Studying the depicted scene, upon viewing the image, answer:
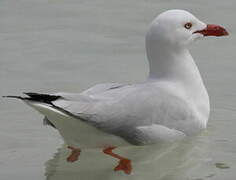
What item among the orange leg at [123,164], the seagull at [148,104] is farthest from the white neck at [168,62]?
the orange leg at [123,164]

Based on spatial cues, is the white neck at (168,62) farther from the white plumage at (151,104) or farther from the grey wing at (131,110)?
the grey wing at (131,110)

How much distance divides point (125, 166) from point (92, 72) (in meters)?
2.31

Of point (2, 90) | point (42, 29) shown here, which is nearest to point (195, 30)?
point (2, 90)

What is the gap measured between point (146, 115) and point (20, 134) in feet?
4.45

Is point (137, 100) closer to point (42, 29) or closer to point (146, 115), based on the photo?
point (146, 115)

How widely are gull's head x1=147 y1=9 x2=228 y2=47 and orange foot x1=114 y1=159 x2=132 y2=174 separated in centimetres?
128

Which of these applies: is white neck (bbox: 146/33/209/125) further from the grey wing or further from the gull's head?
the grey wing

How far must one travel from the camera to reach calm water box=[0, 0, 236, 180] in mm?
7840

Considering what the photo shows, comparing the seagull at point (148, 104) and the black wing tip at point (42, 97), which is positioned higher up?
the black wing tip at point (42, 97)

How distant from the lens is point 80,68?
9.95 m

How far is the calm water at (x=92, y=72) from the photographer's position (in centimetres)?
784

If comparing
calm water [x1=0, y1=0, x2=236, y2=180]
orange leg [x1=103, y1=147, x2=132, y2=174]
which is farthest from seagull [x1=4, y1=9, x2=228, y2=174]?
calm water [x1=0, y1=0, x2=236, y2=180]

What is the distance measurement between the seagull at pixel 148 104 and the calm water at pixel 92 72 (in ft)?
0.65

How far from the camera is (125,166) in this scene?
7746 millimetres
